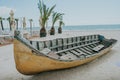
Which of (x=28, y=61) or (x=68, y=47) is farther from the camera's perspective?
(x=68, y=47)

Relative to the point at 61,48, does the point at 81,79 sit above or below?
below

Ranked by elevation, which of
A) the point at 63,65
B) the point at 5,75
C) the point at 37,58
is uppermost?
the point at 37,58

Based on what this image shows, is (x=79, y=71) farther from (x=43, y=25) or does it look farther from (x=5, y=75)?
(x=43, y=25)

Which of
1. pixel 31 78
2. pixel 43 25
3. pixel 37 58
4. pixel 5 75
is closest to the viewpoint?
pixel 37 58

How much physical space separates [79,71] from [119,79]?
1653 millimetres

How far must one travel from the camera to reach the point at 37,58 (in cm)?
516

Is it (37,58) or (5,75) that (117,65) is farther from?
(5,75)

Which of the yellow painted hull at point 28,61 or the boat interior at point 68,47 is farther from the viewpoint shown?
the boat interior at point 68,47

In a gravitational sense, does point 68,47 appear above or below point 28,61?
below

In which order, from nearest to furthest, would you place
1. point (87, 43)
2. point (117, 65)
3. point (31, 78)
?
point (31, 78)
point (117, 65)
point (87, 43)

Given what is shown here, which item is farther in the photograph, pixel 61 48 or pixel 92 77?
pixel 61 48

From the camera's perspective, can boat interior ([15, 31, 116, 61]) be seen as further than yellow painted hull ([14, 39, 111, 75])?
Yes

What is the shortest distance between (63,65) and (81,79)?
84 centimetres

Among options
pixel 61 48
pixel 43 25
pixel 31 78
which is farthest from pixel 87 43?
pixel 43 25
